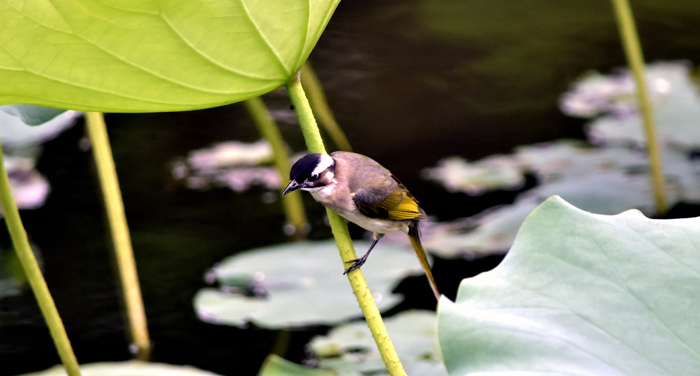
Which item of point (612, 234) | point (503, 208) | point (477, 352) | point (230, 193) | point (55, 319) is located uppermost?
point (612, 234)

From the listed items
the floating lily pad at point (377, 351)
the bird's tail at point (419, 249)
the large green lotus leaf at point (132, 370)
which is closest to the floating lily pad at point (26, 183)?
the large green lotus leaf at point (132, 370)

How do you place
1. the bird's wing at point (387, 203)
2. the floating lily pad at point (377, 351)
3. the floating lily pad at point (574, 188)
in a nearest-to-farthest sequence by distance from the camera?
the bird's wing at point (387, 203) → the floating lily pad at point (377, 351) → the floating lily pad at point (574, 188)

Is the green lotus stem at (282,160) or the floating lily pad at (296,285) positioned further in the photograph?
the green lotus stem at (282,160)

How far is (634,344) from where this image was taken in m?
0.89

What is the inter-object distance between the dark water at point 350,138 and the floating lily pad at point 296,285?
0.16 metres

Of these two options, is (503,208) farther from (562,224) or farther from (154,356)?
(562,224)

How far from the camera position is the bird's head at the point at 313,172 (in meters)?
1.10

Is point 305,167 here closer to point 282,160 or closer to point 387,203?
point 387,203

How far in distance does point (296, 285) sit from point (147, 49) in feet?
5.91

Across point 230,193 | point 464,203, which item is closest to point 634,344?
point 464,203

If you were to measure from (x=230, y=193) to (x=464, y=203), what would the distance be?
142 cm

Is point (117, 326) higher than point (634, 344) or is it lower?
lower

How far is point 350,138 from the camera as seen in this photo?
13.3 ft

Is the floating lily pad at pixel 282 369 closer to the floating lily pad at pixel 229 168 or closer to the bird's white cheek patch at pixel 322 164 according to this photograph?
the bird's white cheek patch at pixel 322 164
